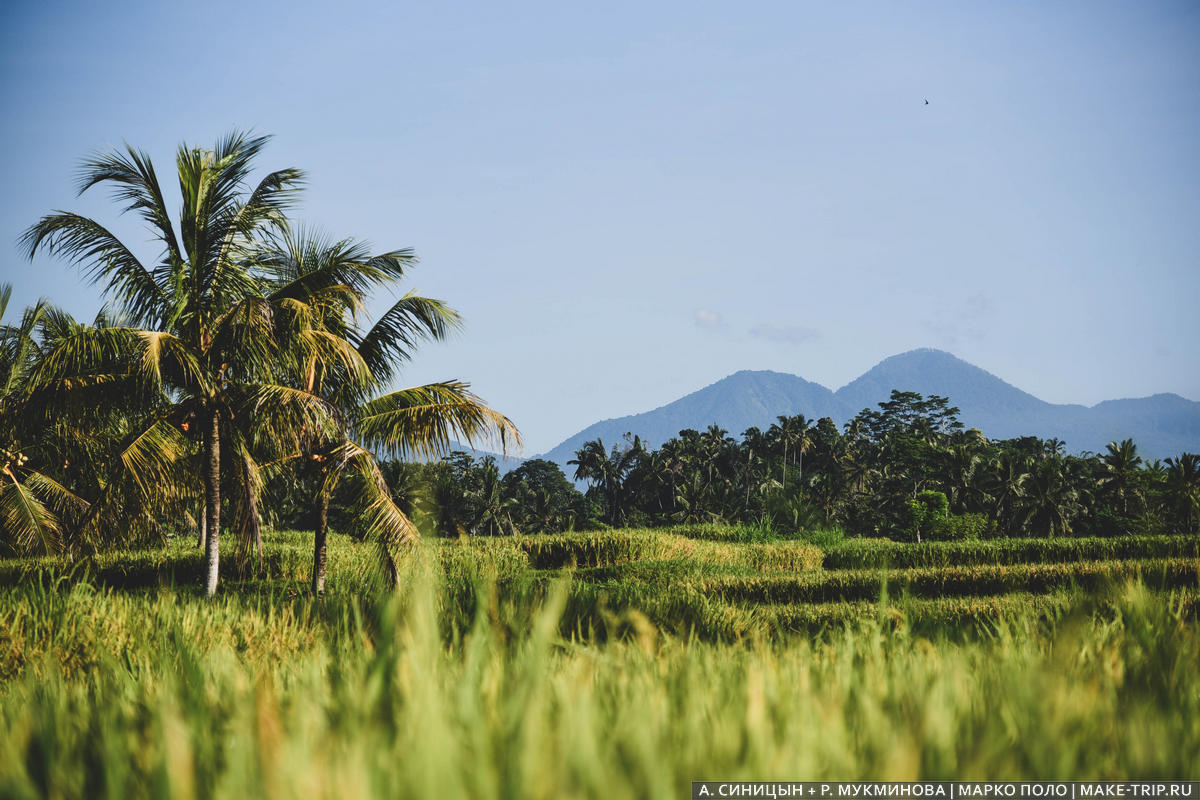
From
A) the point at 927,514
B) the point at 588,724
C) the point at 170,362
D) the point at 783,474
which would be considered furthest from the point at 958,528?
the point at 588,724

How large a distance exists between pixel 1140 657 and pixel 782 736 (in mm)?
1076

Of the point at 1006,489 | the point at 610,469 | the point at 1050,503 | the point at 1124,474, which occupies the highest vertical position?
the point at 610,469

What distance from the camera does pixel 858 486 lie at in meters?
60.3

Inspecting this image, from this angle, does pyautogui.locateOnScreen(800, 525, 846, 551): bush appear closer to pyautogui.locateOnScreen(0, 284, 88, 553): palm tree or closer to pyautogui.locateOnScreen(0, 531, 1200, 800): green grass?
pyautogui.locateOnScreen(0, 284, 88, 553): palm tree

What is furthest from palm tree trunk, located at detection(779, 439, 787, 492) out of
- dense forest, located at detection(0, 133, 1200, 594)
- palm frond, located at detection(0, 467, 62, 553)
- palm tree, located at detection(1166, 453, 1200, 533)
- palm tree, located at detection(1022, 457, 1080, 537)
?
palm frond, located at detection(0, 467, 62, 553)

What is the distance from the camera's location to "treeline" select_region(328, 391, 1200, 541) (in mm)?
41812

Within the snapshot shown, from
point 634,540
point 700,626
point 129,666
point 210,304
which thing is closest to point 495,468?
point 634,540

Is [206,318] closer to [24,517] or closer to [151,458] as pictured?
[151,458]

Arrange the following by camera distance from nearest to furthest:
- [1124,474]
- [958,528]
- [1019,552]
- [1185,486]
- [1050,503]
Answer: [1019,552] → [1185,486] → [958,528] → [1124,474] → [1050,503]

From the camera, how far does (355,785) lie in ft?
1.95

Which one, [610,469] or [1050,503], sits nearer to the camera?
[1050,503]

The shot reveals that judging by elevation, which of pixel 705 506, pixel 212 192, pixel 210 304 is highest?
pixel 212 192

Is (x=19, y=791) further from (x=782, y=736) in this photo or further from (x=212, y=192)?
(x=212, y=192)

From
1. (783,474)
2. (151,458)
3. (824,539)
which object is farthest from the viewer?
(783,474)
